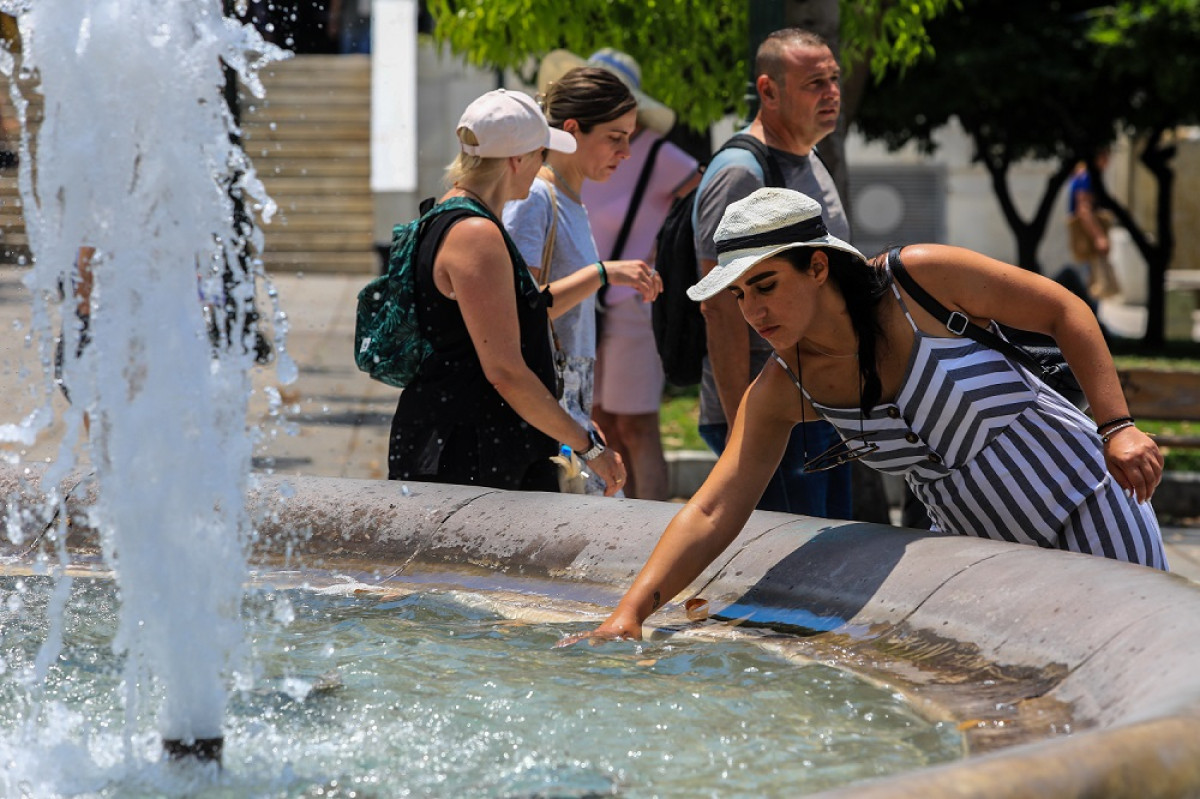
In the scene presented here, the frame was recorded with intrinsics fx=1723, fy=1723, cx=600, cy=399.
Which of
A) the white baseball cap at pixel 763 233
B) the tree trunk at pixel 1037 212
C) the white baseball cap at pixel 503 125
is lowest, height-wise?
the tree trunk at pixel 1037 212

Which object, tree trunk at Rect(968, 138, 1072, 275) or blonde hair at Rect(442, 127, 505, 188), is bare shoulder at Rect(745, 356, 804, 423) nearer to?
blonde hair at Rect(442, 127, 505, 188)

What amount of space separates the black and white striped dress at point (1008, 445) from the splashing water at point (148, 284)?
49.3 inches

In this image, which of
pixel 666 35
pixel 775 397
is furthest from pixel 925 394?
pixel 666 35

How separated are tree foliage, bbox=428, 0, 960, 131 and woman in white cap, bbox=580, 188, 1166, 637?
5.26 metres

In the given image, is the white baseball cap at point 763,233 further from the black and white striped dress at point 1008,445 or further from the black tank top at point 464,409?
the black tank top at point 464,409

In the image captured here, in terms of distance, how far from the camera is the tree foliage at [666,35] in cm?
888

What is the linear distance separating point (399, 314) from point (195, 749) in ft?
5.03

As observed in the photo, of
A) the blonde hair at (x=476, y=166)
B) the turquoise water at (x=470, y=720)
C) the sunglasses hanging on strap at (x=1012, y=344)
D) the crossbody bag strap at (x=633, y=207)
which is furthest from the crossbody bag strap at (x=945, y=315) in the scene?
the crossbody bag strap at (x=633, y=207)

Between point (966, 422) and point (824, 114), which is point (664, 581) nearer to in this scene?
point (966, 422)

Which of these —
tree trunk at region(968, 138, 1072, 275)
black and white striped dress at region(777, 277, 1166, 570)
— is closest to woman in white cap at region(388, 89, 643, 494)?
black and white striped dress at region(777, 277, 1166, 570)

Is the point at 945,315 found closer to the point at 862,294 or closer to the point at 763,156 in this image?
the point at 862,294

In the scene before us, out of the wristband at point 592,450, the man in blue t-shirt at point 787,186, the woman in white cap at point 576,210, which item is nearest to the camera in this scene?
the wristband at point 592,450

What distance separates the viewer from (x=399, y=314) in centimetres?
425

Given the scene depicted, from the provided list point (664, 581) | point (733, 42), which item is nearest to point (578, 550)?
point (664, 581)
